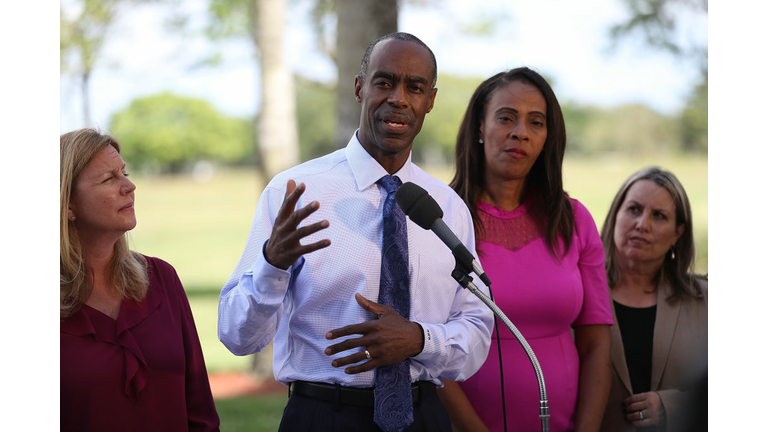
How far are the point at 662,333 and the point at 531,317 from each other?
36.0 inches

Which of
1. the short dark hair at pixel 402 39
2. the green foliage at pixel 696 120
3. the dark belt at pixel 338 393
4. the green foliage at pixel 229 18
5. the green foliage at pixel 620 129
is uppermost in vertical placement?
the green foliage at pixel 229 18

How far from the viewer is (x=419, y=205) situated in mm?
2234

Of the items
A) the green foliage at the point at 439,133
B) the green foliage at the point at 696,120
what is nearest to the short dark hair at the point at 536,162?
the green foliage at the point at 696,120

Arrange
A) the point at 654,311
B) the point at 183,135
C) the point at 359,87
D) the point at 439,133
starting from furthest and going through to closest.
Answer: the point at 183,135 → the point at 439,133 → the point at 654,311 → the point at 359,87

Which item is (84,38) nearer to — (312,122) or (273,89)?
(273,89)

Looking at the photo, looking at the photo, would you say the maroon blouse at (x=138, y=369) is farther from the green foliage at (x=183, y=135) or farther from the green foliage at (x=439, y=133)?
the green foliage at (x=183, y=135)

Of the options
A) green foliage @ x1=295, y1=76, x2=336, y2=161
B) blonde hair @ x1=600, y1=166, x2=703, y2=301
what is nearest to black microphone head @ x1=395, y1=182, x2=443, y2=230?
blonde hair @ x1=600, y1=166, x2=703, y2=301

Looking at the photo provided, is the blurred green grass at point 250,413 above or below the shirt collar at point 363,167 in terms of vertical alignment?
below

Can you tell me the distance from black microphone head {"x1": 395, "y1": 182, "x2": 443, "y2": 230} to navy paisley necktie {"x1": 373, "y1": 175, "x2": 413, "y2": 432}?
1.13ft

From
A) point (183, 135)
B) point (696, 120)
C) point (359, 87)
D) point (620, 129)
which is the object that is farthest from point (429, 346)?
point (183, 135)

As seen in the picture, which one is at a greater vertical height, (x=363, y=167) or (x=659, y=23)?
(x=659, y=23)

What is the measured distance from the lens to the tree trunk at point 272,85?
1028cm

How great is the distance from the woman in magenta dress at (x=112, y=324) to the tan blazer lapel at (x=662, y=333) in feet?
6.91

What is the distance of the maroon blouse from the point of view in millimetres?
2510
